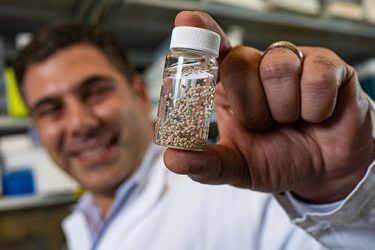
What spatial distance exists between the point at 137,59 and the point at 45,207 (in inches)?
26.3

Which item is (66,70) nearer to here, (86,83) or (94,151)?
(86,83)

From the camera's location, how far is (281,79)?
397 mm

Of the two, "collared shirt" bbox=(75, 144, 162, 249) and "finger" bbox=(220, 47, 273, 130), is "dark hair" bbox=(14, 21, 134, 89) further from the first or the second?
"finger" bbox=(220, 47, 273, 130)

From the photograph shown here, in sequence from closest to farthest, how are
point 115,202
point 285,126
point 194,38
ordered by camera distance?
point 194,38 < point 285,126 < point 115,202

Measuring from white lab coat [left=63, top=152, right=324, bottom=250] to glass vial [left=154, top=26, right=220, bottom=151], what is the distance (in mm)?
318

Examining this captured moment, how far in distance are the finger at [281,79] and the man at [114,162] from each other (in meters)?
0.30

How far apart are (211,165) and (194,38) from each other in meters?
0.12

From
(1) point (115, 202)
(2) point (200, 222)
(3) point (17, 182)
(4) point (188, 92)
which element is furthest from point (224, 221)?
(3) point (17, 182)

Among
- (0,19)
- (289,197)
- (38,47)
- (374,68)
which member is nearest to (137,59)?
(0,19)

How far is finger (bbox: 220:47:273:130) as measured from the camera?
1.35 feet

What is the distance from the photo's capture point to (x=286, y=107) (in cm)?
41

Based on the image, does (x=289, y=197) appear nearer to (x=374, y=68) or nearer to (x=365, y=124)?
(x=365, y=124)

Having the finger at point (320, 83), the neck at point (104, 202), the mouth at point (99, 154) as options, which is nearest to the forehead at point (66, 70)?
the mouth at point (99, 154)

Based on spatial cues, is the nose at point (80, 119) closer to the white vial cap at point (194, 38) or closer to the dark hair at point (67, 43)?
the dark hair at point (67, 43)
